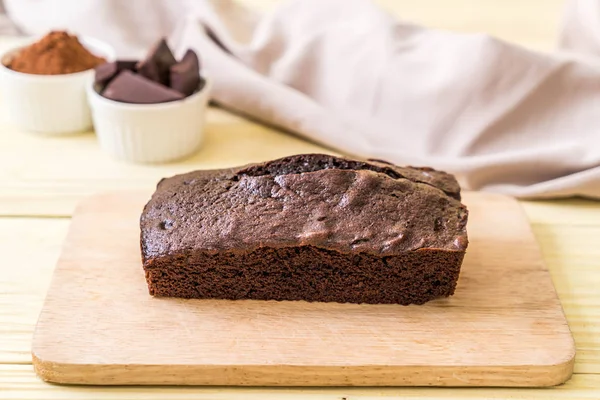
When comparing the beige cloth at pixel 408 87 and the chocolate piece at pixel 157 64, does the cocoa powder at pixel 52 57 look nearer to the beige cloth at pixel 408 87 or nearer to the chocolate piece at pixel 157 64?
the chocolate piece at pixel 157 64

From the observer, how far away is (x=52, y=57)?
2.38 metres

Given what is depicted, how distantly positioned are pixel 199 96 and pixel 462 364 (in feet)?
3.91

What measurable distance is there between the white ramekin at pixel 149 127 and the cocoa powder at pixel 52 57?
0.15m

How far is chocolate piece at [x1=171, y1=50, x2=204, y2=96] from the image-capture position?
2270mm

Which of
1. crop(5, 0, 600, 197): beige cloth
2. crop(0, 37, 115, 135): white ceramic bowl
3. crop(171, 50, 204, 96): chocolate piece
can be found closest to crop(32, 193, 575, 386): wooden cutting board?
crop(5, 0, 600, 197): beige cloth

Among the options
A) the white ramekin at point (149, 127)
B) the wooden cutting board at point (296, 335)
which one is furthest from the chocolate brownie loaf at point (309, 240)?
the white ramekin at point (149, 127)

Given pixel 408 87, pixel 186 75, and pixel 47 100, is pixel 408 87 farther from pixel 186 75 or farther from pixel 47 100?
pixel 47 100

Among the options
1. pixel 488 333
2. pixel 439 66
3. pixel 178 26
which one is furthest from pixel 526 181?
pixel 178 26

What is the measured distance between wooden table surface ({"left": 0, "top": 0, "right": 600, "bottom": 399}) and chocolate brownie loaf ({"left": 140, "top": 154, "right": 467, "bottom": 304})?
250mm

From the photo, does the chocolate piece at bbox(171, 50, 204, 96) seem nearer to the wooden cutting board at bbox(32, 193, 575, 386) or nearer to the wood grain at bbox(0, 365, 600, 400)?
the wooden cutting board at bbox(32, 193, 575, 386)

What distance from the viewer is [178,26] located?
2.82 m

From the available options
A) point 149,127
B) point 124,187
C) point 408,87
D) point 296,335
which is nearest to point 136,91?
point 149,127

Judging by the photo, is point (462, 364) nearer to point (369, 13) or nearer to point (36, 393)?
point (36, 393)

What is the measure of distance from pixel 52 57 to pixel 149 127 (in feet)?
1.39
